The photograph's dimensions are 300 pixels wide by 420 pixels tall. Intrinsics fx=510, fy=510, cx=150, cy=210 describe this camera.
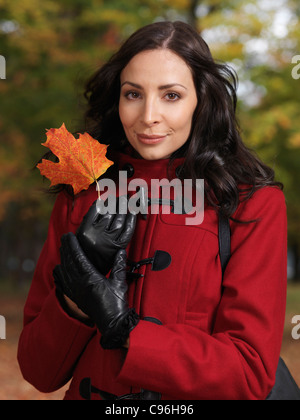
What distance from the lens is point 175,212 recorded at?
1.85 meters

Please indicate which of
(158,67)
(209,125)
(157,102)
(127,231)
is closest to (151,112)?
(157,102)

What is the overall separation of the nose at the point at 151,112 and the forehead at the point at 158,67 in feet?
0.24

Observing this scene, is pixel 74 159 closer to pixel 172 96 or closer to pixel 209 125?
pixel 172 96

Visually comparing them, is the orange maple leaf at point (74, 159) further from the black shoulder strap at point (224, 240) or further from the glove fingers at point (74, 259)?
the black shoulder strap at point (224, 240)

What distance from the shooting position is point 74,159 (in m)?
1.86

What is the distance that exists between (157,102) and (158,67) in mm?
121

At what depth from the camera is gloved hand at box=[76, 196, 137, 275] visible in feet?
5.42

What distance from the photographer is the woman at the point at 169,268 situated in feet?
5.24

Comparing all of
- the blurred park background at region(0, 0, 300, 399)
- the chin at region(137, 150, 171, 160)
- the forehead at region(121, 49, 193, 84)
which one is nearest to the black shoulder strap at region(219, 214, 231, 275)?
the chin at region(137, 150, 171, 160)

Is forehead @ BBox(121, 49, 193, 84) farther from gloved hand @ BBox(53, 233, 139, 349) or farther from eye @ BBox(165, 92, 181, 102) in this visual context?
gloved hand @ BBox(53, 233, 139, 349)

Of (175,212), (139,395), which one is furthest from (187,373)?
(175,212)

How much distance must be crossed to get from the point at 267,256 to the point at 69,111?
7.59 metres

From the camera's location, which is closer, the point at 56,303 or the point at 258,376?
the point at 258,376

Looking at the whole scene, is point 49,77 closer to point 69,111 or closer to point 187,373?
point 69,111
